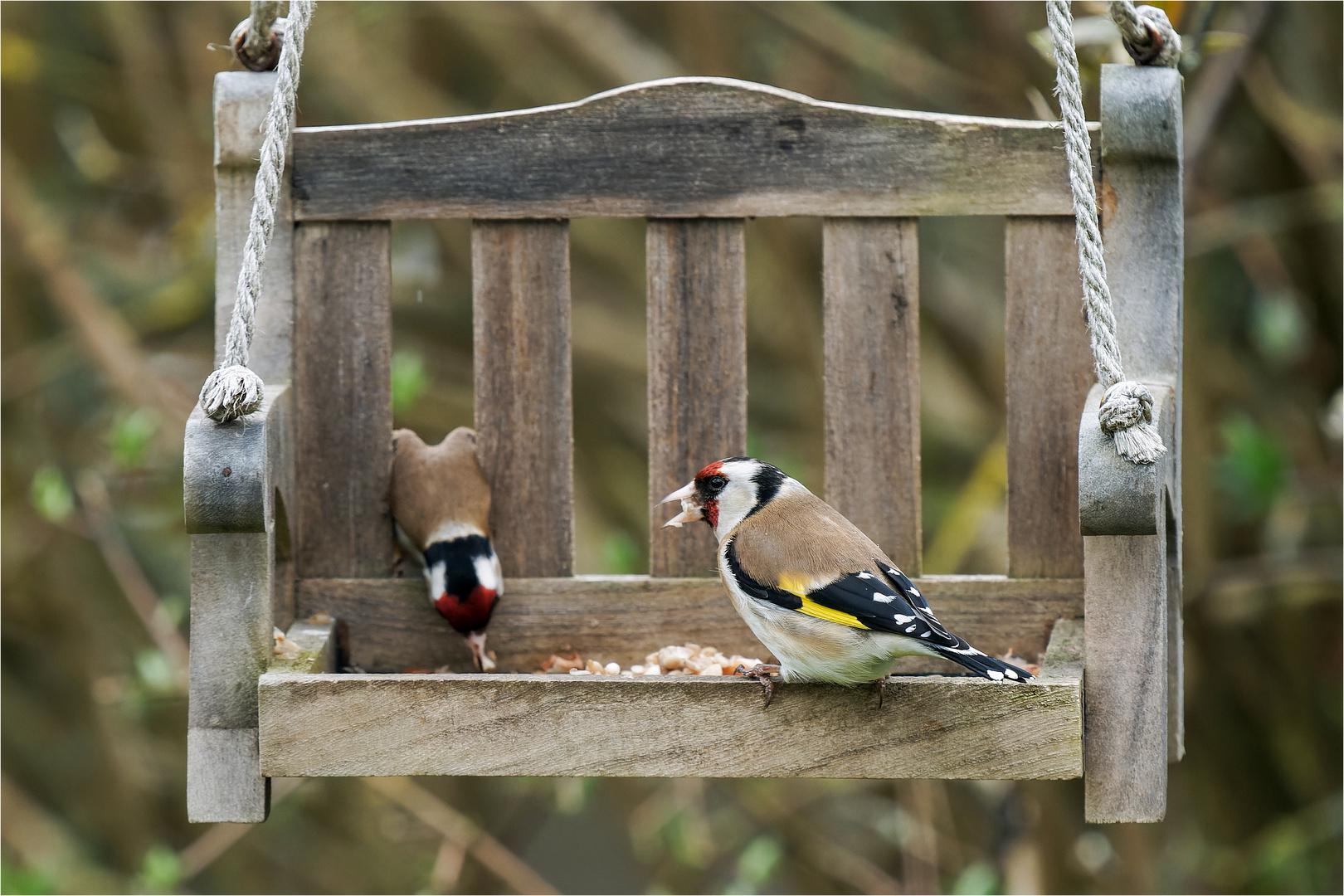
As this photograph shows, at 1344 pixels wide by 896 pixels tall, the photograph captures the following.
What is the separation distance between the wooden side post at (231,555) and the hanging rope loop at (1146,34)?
1.19 metres

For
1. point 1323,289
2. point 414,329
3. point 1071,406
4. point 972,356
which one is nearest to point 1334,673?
point 1323,289

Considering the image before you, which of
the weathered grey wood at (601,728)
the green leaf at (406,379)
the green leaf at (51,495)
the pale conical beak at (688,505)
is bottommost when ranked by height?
the weathered grey wood at (601,728)

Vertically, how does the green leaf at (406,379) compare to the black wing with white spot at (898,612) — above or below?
above

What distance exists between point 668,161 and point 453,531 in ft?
2.09

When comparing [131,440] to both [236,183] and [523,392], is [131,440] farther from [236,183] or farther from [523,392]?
[523,392]

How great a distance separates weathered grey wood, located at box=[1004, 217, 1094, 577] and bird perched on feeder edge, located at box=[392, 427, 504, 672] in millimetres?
783

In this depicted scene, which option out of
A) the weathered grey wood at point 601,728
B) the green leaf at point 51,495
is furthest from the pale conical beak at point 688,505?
the green leaf at point 51,495

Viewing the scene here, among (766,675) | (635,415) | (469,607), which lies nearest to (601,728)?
(766,675)

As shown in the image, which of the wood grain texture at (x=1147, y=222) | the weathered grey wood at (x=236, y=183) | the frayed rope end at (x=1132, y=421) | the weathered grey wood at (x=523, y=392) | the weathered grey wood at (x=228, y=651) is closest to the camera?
the frayed rope end at (x=1132, y=421)

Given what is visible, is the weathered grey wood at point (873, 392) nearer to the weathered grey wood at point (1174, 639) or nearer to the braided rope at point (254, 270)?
the weathered grey wood at point (1174, 639)

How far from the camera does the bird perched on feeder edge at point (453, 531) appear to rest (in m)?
2.05

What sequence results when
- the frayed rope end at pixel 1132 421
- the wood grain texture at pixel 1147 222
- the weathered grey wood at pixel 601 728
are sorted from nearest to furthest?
the frayed rope end at pixel 1132 421
the weathered grey wood at pixel 601 728
the wood grain texture at pixel 1147 222

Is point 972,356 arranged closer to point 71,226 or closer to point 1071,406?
point 1071,406

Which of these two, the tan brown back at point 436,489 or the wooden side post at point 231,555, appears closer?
the wooden side post at point 231,555
